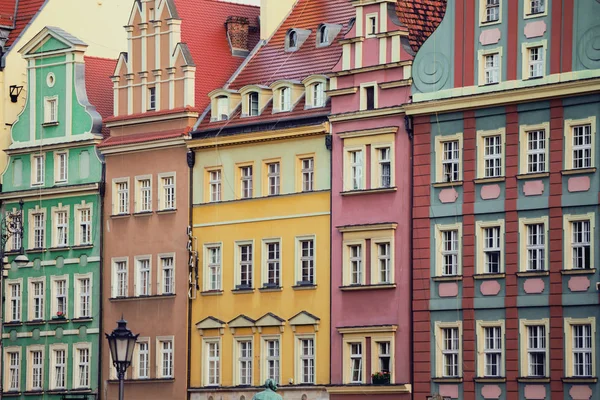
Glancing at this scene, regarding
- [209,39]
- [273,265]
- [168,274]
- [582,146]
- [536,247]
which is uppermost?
[209,39]

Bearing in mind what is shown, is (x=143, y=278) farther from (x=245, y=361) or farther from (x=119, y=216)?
(x=245, y=361)

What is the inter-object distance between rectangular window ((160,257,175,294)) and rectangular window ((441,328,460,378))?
45.3ft

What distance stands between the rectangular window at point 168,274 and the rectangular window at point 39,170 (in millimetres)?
8000

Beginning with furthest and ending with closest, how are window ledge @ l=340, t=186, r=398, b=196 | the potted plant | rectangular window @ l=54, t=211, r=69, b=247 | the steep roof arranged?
rectangular window @ l=54, t=211, r=69, b=247
the steep roof
window ledge @ l=340, t=186, r=398, b=196
the potted plant

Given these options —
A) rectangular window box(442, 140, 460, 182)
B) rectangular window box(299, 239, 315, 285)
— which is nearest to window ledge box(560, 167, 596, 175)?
rectangular window box(442, 140, 460, 182)

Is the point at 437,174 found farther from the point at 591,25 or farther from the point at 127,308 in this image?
the point at 127,308

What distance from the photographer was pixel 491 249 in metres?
72.1

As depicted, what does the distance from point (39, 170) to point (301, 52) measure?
1348 centimetres

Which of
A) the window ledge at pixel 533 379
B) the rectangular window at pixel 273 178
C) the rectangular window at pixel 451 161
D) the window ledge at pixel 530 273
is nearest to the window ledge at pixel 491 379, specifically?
the window ledge at pixel 533 379

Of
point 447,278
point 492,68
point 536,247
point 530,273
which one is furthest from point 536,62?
point 447,278

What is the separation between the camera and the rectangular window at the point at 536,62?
70875mm

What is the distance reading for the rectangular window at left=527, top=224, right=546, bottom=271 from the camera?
232 feet

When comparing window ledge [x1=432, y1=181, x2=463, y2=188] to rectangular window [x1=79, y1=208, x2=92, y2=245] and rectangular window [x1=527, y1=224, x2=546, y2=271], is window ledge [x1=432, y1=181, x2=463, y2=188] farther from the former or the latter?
rectangular window [x1=79, y1=208, x2=92, y2=245]

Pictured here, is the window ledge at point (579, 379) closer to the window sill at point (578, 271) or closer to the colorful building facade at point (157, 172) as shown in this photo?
the window sill at point (578, 271)
